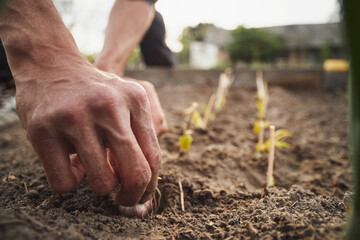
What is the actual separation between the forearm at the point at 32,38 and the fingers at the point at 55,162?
0.22 m

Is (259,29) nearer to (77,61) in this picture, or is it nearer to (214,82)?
(214,82)

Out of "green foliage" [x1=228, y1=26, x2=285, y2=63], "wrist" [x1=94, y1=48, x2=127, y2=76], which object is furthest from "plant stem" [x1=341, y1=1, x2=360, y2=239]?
"green foliage" [x1=228, y1=26, x2=285, y2=63]

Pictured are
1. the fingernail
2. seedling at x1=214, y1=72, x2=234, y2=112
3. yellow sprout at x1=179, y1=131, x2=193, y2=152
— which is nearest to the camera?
the fingernail

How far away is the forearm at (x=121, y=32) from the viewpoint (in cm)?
129

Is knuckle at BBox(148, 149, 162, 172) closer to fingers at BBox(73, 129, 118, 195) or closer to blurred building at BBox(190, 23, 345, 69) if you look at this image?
fingers at BBox(73, 129, 118, 195)

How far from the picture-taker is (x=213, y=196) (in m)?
0.88

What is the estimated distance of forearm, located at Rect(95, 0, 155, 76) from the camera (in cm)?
129

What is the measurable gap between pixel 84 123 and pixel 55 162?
0.13 metres

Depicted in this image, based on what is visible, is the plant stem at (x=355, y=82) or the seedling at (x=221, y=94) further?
the seedling at (x=221, y=94)

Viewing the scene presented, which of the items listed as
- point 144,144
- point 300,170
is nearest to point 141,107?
point 144,144

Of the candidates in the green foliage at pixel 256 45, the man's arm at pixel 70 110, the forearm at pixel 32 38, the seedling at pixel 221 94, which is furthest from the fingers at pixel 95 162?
the green foliage at pixel 256 45

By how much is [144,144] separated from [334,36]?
18.6 meters

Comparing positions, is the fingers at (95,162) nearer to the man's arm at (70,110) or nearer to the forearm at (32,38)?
the man's arm at (70,110)

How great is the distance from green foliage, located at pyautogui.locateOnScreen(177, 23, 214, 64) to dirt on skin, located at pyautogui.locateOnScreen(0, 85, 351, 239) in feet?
65.6
